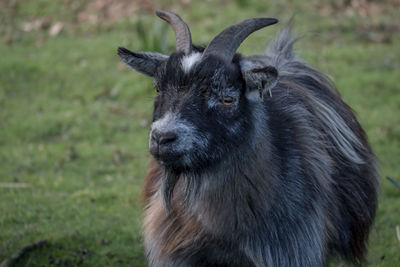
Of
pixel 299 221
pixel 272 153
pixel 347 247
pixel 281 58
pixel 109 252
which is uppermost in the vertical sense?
pixel 281 58

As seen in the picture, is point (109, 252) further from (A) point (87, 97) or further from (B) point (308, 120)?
(A) point (87, 97)

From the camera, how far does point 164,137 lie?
3.62 metres

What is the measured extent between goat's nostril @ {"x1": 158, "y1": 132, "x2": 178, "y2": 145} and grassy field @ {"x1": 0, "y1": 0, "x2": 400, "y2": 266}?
115 cm

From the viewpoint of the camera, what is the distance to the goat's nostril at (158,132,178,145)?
11.9ft

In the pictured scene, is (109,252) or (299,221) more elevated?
(299,221)

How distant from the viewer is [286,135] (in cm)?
425

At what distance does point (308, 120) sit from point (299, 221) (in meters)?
0.84

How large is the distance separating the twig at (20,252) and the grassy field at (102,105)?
4cm

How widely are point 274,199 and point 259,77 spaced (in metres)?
0.86

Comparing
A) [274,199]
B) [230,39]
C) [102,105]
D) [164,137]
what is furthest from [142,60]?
[102,105]

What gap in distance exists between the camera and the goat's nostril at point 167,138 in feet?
11.9

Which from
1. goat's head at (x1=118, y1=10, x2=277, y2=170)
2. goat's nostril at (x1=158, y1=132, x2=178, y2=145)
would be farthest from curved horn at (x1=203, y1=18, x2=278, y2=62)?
goat's nostril at (x1=158, y1=132, x2=178, y2=145)

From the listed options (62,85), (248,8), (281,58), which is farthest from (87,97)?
(281,58)

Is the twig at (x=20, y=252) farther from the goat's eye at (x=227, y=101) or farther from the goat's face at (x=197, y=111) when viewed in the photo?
the goat's eye at (x=227, y=101)
